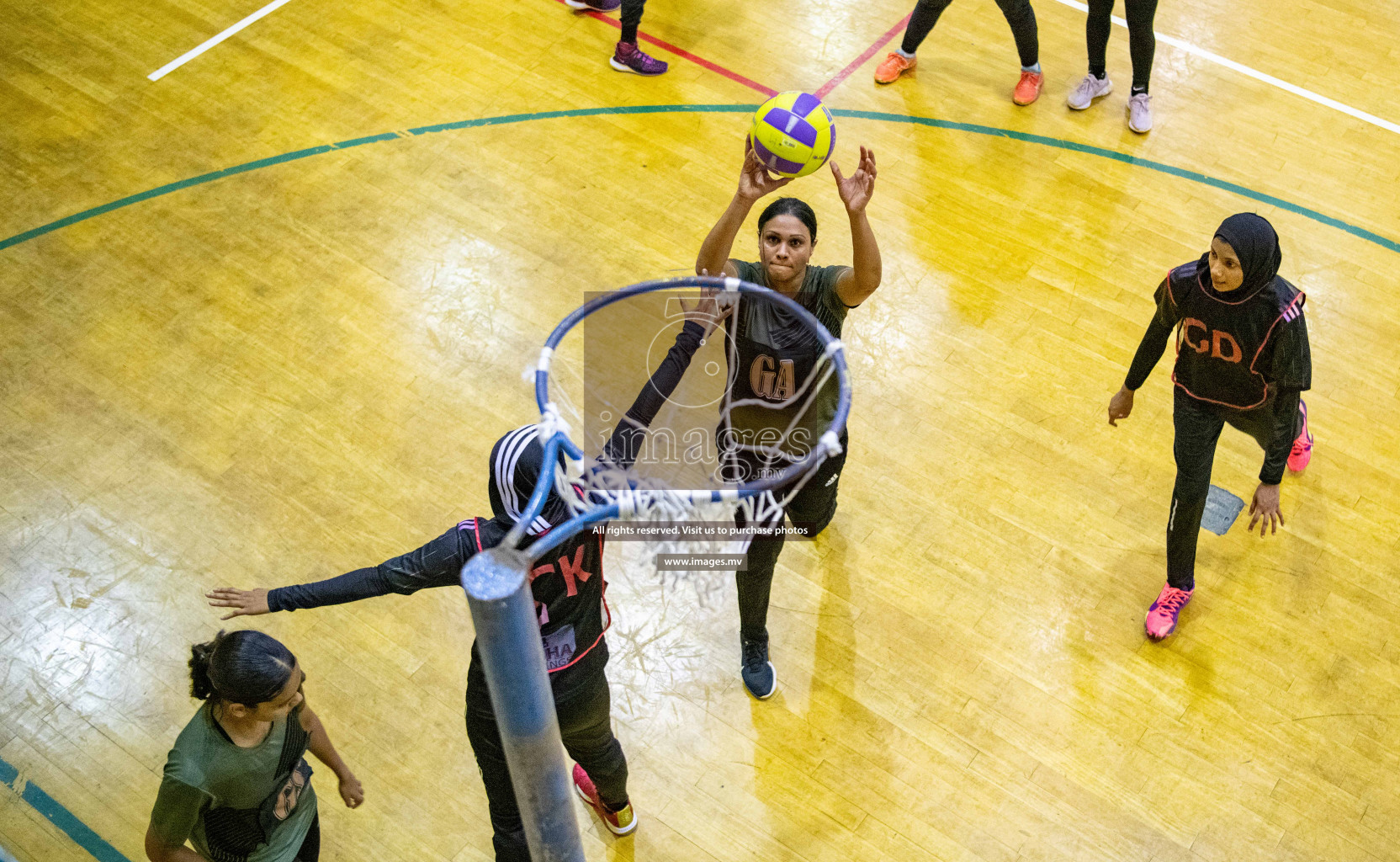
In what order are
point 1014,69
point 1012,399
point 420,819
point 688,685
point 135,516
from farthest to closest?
point 1014,69
point 1012,399
point 135,516
point 688,685
point 420,819

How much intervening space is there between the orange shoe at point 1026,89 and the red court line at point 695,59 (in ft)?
4.73

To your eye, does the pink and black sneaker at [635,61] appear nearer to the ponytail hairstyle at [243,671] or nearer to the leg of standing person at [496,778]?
the leg of standing person at [496,778]

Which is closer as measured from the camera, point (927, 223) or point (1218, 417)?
point (1218, 417)

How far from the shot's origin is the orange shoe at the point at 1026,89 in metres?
6.91

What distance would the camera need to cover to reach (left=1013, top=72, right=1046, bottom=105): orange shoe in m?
6.91

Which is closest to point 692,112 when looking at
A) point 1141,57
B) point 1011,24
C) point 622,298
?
point 1011,24

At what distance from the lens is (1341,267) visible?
6.07 m

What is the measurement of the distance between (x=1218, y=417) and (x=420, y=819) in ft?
10.9

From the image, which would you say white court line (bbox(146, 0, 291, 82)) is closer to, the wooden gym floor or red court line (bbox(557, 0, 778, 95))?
the wooden gym floor

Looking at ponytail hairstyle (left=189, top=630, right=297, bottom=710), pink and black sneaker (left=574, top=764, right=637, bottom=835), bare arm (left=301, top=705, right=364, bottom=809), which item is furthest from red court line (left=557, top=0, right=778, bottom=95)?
ponytail hairstyle (left=189, top=630, right=297, bottom=710)

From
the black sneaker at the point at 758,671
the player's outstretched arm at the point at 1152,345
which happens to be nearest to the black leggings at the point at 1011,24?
the player's outstretched arm at the point at 1152,345

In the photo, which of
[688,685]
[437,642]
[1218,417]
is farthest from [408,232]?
[1218,417]

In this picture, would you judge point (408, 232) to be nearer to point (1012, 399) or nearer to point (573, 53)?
point (573, 53)

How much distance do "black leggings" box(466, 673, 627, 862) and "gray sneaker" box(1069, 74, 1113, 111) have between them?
4.95 m
